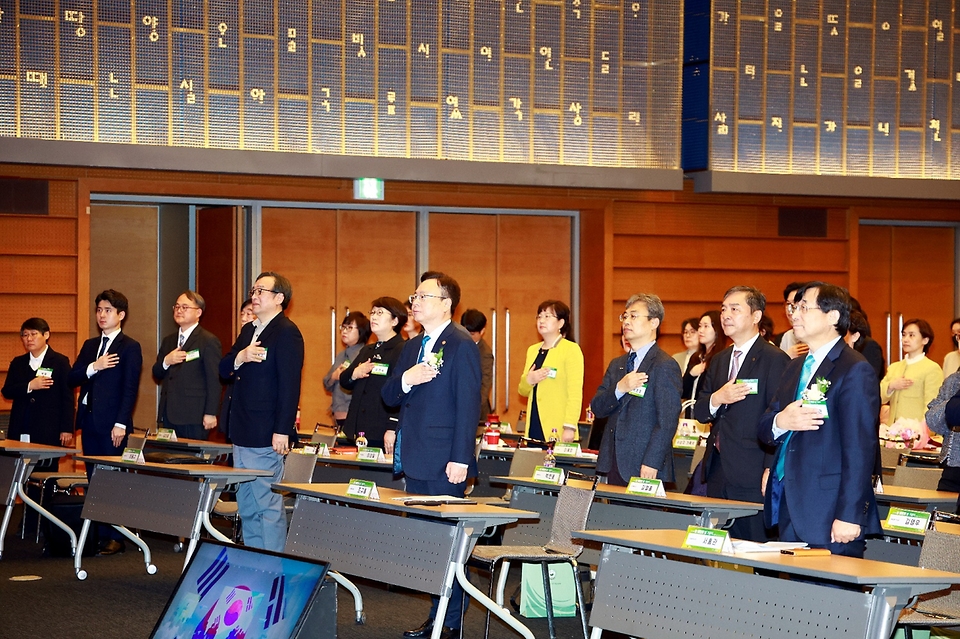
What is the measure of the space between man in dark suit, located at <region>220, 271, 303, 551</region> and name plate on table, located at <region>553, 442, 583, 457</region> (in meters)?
1.49

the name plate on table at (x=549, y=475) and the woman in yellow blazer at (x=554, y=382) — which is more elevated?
the woman in yellow blazer at (x=554, y=382)

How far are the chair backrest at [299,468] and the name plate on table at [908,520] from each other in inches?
108

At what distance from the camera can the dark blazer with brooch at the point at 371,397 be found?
7566 mm

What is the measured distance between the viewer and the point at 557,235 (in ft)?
38.7

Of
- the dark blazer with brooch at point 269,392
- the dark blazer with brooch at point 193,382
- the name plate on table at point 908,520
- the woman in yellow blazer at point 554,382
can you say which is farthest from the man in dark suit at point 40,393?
the name plate on table at point 908,520

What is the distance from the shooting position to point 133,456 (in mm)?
6465

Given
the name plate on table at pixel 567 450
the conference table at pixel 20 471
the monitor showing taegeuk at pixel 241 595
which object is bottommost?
the conference table at pixel 20 471

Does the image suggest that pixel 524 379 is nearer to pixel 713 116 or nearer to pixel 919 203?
pixel 713 116

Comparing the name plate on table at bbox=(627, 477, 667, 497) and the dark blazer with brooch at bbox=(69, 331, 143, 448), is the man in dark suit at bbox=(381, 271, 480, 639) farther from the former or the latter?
the dark blazer with brooch at bbox=(69, 331, 143, 448)

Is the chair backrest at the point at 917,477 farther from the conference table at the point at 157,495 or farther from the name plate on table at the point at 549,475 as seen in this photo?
the conference table at the point at 157,495

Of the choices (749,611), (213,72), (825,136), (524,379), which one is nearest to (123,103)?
(213,72)

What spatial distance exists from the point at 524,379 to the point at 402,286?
4.01 m

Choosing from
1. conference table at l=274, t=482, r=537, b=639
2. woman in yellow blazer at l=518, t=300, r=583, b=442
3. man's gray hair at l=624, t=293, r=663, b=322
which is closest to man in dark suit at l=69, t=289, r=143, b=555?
conference table at l=274, t=482, r=537, b=639

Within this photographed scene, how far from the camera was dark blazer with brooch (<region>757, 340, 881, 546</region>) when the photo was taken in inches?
156
